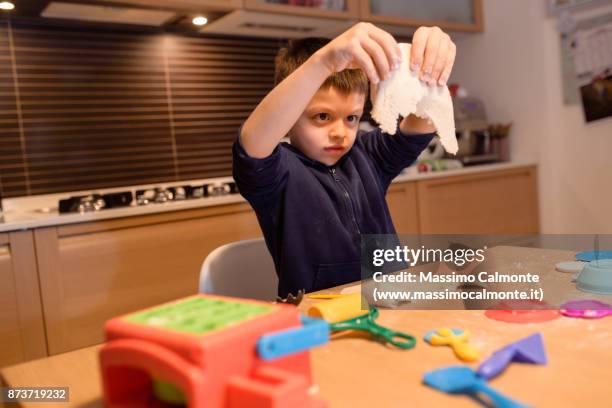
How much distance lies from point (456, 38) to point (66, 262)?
2.17m

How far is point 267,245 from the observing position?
105 cm

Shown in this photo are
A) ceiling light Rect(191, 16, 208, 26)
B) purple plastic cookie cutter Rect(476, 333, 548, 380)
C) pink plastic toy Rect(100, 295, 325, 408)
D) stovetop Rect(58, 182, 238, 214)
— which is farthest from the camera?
ceiling light Rect(191, 16, 208, 26)

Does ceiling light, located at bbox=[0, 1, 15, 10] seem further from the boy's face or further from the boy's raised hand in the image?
the boy's raised hand

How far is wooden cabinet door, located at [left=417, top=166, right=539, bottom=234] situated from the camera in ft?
7.35

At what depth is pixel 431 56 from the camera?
0.74 metres

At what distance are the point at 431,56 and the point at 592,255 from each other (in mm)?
427

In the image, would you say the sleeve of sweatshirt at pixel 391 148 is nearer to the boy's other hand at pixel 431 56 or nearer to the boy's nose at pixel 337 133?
the boy's nose at pixel 337 133

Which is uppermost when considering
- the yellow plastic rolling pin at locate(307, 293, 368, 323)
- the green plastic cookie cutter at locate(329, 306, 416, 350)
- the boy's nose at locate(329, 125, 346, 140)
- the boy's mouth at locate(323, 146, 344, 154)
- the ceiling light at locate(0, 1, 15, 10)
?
the ceiling light at locate(0, 1, 15, 10)

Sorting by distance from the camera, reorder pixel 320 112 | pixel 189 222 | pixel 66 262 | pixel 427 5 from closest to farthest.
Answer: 1. pixel 320 112
2. pixel 66 262
3. pixel 189 222
4. pixel 427 5

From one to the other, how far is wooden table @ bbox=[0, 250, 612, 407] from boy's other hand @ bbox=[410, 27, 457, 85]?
1.05ft

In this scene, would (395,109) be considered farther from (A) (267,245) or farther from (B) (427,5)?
(B) (427,5)

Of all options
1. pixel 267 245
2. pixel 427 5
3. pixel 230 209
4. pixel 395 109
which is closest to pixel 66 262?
pixel 230 209

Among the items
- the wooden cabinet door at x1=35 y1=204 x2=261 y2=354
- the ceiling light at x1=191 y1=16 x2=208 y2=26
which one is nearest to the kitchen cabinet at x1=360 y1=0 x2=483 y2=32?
the ceiling light at x1=191 y1=16 x2=208 y2=26

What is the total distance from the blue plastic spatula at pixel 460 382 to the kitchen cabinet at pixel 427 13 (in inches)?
78.6
